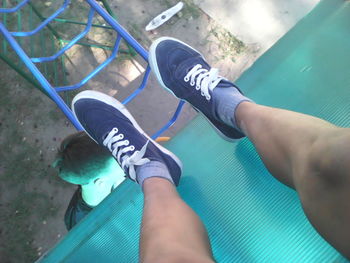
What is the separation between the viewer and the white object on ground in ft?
6.53

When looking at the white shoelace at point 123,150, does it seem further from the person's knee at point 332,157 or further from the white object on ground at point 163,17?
the white object on ground at point 163,17

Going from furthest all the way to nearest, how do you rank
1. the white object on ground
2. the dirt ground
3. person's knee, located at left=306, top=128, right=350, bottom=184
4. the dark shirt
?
1. the white object on ground
2. the dirt ground
3. the dark shirt
4. person's knee, located at left=306, top=128, right=350, bottom=184

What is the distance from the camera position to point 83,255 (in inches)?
43.5

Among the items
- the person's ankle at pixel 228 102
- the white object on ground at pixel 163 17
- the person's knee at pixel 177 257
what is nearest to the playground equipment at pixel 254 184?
the person's ankle at pixel 228 102

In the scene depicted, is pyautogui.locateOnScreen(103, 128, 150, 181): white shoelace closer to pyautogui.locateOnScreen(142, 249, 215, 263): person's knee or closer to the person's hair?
the person's hair

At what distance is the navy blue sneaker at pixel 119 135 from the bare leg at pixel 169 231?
119 mm

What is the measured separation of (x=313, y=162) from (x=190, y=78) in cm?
62

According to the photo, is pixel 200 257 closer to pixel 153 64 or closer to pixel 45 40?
pixel 153 64

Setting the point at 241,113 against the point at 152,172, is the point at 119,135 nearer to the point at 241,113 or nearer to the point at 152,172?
the point at 152,172

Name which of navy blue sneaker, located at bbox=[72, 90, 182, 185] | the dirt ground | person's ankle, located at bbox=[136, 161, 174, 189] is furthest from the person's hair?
the dirt ground

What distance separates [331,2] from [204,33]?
2.87 feet

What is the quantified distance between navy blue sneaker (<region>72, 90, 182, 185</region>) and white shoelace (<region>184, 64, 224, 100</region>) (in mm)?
253

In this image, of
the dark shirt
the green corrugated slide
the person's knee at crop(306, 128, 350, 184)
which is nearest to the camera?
the person's knee at crop(306, 128, 350, 184)

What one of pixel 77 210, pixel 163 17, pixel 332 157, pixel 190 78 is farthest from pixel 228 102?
pixel 163 17
